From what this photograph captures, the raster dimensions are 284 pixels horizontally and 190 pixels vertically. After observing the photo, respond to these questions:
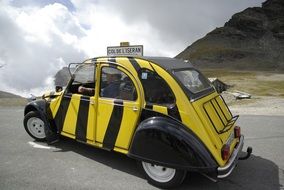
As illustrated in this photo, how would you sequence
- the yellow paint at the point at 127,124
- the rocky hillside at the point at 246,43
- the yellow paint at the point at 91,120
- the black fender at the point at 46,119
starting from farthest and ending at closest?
the rocky hillside at the point at 246,43 < the black fender at the point at 46,119 < the yellow paint at the point at 91,120 < the yellow paint at the point at 127,124

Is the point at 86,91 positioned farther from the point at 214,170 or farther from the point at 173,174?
the point at 214,170

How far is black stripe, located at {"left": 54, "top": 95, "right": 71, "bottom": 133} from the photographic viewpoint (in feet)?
20.7

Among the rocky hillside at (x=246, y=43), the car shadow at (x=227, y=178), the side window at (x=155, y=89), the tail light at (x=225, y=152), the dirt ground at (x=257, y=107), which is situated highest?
the rocky hillside at (x=246, y=43)

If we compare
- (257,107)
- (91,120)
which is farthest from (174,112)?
(257,107)

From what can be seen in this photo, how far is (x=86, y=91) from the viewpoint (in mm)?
6027

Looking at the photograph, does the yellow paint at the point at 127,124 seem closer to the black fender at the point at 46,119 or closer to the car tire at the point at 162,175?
the car tire at the point at 162,175

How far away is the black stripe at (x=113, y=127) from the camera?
17.6ft

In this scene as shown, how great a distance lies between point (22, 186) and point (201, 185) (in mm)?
2623

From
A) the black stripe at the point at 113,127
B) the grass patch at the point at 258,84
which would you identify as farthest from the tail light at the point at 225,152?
the grass patch at the point at 258,84

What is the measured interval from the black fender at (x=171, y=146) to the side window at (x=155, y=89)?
11.7 inches

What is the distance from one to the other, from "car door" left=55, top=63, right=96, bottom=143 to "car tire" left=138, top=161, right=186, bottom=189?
47.6 inches

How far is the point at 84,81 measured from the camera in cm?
637

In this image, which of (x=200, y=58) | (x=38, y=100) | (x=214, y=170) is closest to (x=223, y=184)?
(x=214, y=170)

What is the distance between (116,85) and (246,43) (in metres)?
78.9
